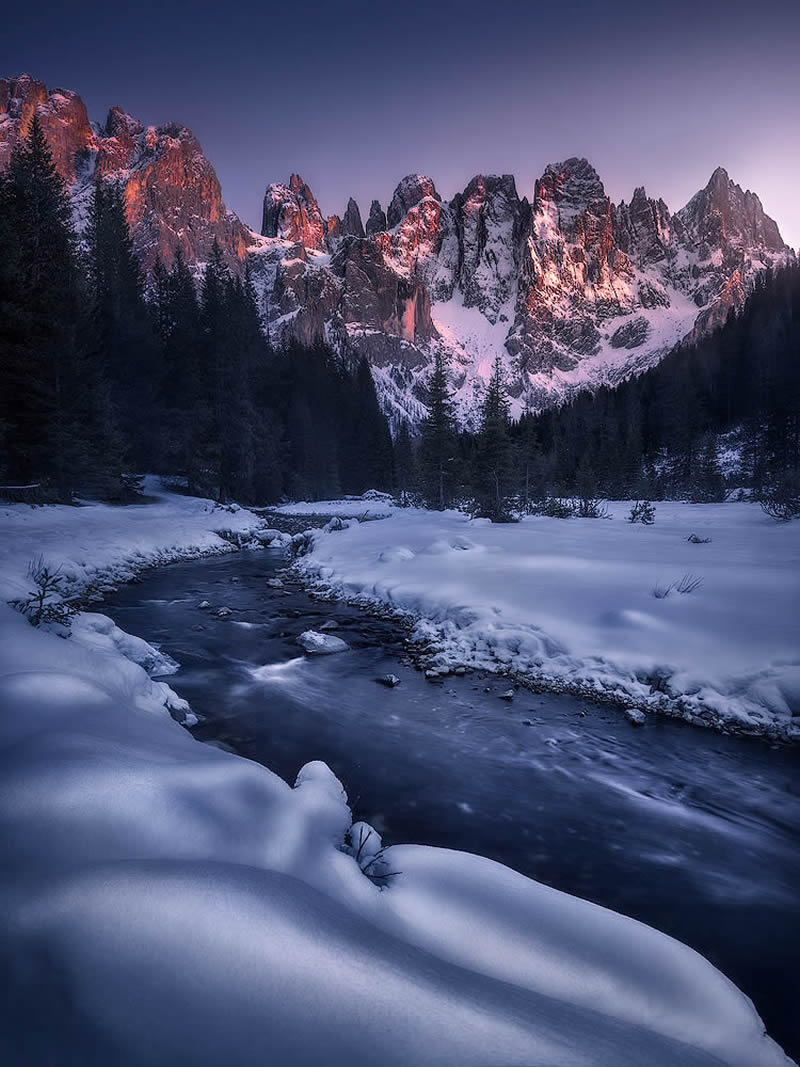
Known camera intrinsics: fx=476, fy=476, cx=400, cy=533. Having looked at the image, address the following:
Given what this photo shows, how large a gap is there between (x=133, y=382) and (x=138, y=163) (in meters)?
205

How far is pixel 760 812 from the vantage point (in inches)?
165

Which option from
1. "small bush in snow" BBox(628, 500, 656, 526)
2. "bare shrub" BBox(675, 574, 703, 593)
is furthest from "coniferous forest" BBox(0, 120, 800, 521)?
"bare shrub" BBox(675, 574, 703, 593)

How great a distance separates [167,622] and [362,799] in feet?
23.3

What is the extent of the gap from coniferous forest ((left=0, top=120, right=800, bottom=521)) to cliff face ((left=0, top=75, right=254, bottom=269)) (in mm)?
143214

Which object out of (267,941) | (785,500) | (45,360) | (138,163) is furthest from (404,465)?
(138,163)

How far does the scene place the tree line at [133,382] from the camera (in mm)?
20141

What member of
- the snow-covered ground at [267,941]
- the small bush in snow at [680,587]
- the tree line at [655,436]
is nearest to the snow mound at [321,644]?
the small bush in snow at [680,587]

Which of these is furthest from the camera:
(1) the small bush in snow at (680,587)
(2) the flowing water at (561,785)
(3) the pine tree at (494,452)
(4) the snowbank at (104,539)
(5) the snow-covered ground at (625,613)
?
(3) the pine tree at (494,452)

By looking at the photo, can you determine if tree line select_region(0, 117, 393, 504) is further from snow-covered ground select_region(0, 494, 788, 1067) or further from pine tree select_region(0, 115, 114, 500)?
snow-covered ground select_region(0, 494, 788, 1067)

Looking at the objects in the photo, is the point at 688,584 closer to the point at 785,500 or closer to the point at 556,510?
the point at 785,500

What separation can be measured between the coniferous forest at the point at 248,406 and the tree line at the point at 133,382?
128 millimetres

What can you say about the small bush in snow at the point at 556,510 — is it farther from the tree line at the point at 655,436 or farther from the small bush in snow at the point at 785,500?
the small bush in snow at the point at 785,500

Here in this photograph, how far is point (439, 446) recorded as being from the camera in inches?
1415

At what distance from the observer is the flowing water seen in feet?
10.6
